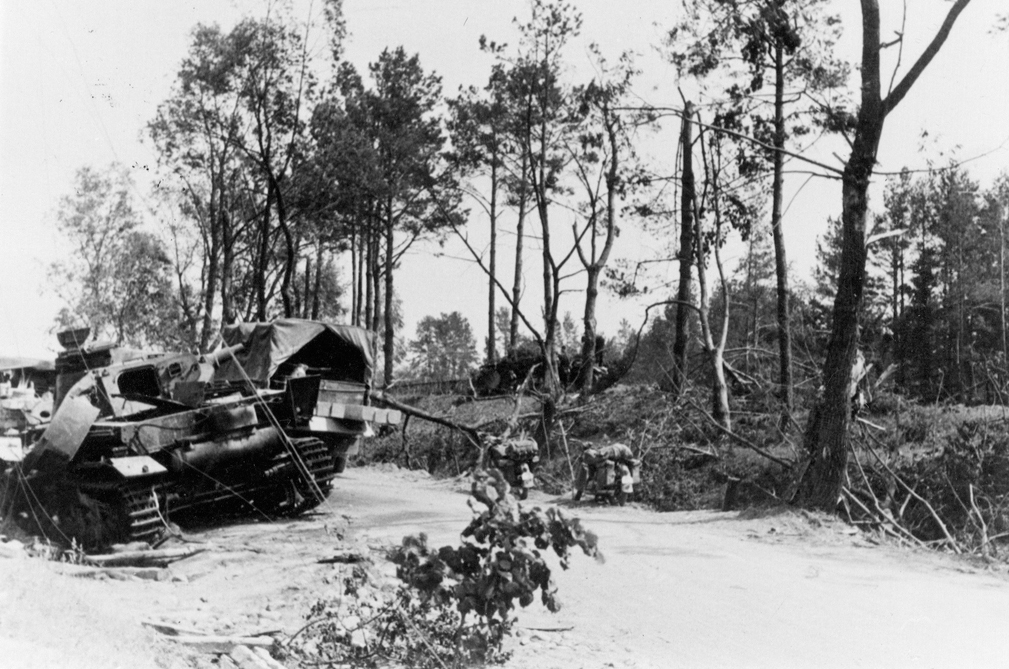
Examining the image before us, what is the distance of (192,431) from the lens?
34.2ft

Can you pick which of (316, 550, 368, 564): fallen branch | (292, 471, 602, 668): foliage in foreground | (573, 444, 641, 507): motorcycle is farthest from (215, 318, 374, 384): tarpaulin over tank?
(292, 471, 602, 668): foliage in foreground

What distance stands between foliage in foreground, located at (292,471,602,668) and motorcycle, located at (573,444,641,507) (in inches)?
311

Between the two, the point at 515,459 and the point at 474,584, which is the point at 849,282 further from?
the point at 474,584

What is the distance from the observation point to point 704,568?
8.30m

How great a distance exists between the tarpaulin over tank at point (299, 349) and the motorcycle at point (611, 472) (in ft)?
11.4

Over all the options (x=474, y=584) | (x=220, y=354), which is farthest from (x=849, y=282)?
(x=220, y=354)

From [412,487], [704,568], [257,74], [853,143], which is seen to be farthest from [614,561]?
[257,74]

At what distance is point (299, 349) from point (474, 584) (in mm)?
8759

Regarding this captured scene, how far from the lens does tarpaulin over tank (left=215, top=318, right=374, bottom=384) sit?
13.0 metres

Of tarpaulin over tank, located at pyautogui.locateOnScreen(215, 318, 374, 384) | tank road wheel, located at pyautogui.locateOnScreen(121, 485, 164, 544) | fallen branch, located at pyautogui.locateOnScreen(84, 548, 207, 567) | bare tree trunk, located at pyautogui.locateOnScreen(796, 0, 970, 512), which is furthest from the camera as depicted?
tarpaulin over tank, located at pyautogui.locateOnScreen(215, 318, 374, 384)

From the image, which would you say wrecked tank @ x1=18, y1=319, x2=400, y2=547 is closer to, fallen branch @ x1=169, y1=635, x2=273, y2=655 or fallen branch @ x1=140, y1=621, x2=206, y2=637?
fallen branch @ x1=140, y1=621, x2=206, y2=637

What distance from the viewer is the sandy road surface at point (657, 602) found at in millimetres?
5504

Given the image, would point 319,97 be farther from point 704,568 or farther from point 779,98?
point 704,568

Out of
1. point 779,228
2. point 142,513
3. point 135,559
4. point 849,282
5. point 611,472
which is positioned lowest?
point 135,559
